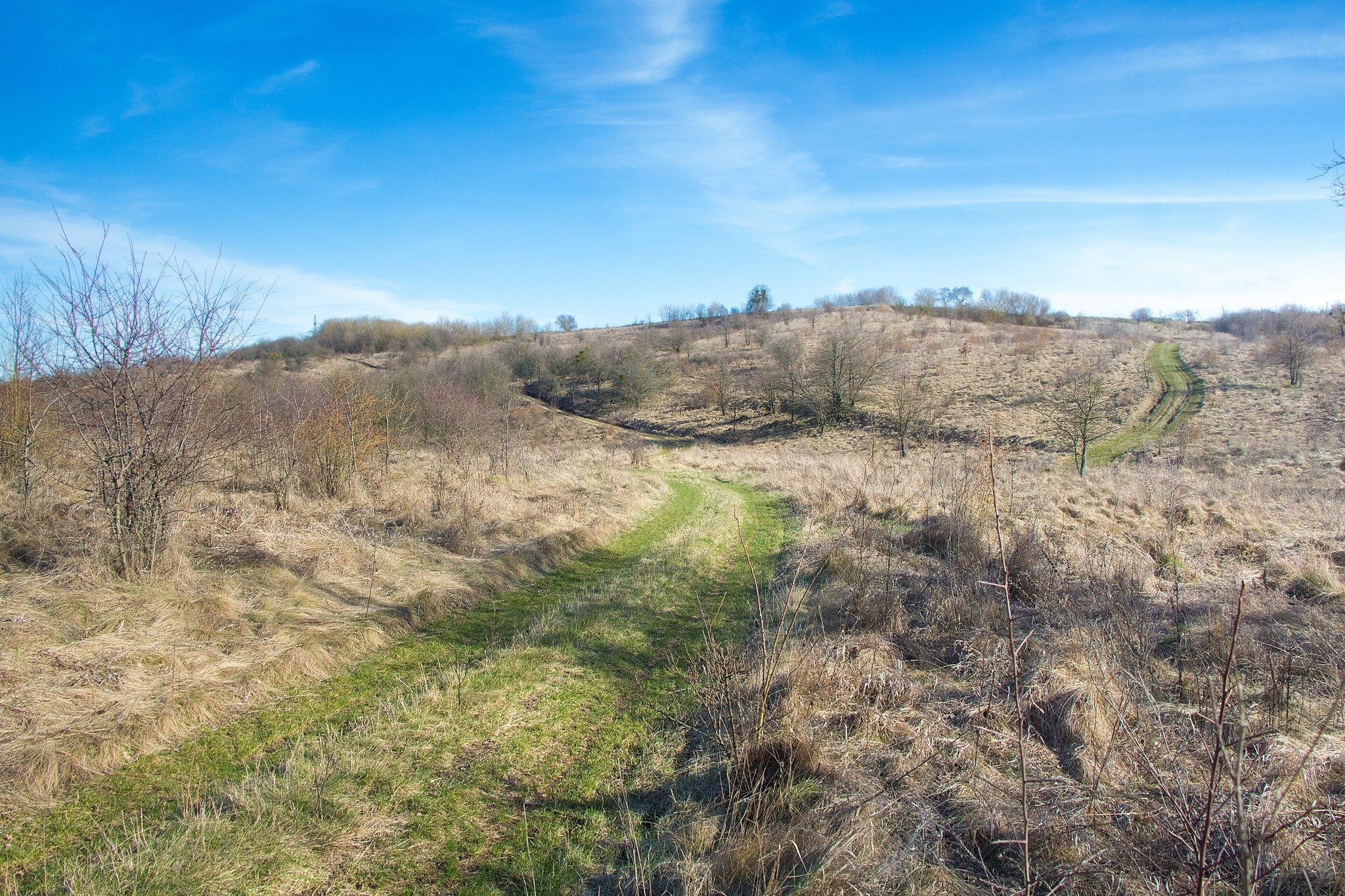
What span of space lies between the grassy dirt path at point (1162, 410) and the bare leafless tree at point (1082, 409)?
0.72 meters

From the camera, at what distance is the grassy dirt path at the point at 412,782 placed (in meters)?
3.37

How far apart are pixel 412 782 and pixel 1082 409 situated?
102 ft

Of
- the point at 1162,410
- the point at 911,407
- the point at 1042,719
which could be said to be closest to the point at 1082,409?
the point at 911,407

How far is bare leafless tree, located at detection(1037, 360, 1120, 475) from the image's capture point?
27.8 metres

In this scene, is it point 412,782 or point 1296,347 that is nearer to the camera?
point 412,782

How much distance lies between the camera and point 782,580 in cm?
939

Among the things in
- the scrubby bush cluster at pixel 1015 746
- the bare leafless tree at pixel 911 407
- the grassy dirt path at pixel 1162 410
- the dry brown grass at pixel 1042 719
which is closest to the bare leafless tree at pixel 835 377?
the bare leafless tree at pixel 911 407

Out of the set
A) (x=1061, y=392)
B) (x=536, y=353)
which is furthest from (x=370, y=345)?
(x=1061, y=392)

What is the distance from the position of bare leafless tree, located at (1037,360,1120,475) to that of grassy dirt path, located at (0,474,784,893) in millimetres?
25684

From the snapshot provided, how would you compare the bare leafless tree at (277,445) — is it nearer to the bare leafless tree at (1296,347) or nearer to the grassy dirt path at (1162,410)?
the grassy dirt path at (1162,410)

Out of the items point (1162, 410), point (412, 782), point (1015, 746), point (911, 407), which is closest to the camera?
point (412, 782)

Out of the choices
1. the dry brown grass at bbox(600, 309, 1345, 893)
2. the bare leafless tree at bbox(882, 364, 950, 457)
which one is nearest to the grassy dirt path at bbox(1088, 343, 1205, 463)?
the bare leafless tree at bbox(882, 364, 950, 457)

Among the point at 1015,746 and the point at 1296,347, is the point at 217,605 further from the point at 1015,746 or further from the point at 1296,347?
the point at 1296,347

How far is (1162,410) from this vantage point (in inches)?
1702
